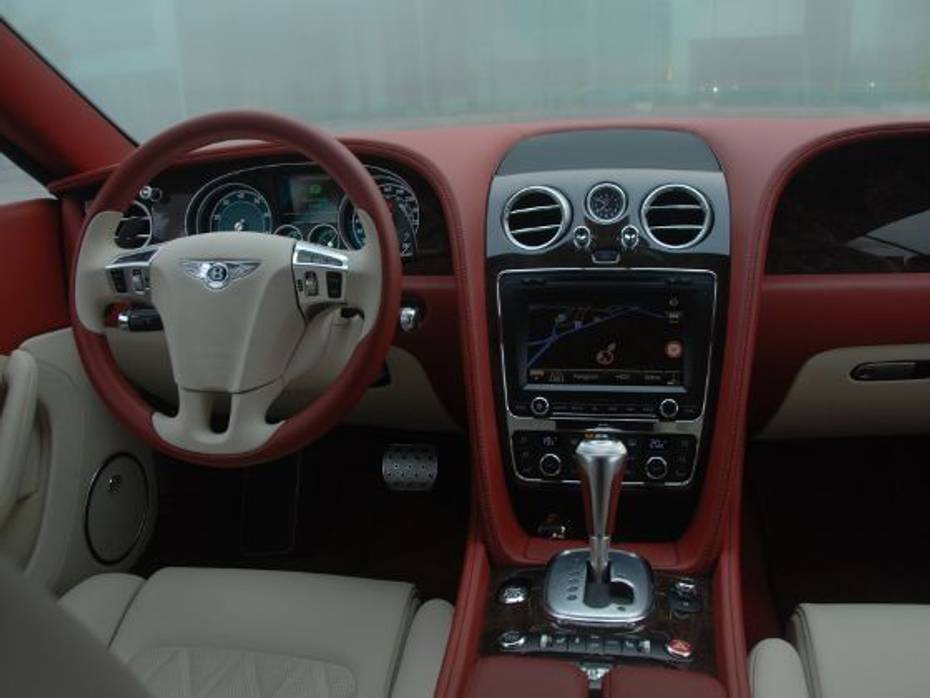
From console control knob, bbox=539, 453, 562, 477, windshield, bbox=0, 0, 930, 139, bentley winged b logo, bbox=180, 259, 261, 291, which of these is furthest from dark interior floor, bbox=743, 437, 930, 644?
bentley winged b logo, bbox=180, 259, 261, 291

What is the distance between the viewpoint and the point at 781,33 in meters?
1.64

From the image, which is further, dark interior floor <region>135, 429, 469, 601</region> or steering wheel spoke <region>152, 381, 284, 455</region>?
dark interior floor <region>135, 429, 469, 601</region>

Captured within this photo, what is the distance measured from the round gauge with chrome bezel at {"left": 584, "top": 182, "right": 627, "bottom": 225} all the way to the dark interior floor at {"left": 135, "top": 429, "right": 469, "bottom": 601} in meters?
0.90

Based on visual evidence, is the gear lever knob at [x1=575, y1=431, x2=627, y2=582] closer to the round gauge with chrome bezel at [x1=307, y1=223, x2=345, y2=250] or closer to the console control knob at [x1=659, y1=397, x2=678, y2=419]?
the console control knob at [x1=659, y1=397, x2=678, y2=419]

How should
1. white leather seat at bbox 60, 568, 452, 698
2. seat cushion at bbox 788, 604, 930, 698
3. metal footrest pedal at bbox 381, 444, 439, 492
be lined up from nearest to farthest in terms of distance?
seat cushion at bbox 788, 604, 930, 698
white leather seat at bbox 60, 568, 452, 698
metal footrest pedal at bbox 381, 444, 439, 492

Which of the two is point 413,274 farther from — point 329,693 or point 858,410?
point 858,410

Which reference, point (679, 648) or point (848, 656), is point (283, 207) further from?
point (848, 656)

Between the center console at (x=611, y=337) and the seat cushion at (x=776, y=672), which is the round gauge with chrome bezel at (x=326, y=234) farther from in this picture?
the seat cushion at (x=776, y=672)

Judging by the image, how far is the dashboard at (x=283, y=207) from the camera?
187 centimetres

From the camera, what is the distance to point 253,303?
4.45 ft

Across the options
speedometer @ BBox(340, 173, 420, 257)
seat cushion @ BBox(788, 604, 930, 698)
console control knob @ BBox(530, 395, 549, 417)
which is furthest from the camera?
speedometer @ BBox(340, 173, 420, 257)

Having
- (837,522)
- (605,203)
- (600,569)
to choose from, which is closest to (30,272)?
(605,203)

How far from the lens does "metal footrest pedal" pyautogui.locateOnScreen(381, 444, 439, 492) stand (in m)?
2.34

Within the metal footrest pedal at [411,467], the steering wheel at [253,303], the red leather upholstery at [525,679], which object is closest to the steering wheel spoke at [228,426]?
the steering wheel at [253,303]
